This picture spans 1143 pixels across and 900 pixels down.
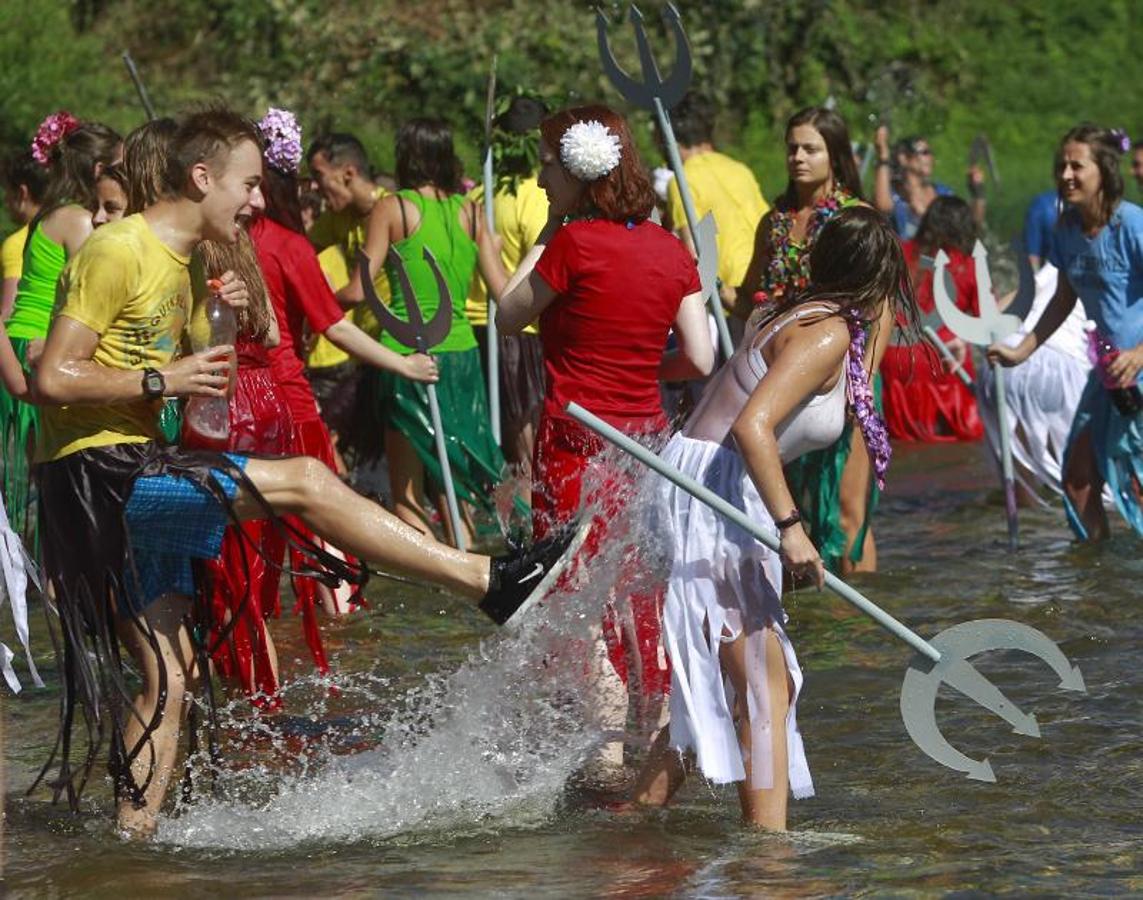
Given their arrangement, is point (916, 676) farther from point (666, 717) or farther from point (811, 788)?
point (666, 717)

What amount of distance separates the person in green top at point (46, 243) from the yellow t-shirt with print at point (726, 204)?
117 inches

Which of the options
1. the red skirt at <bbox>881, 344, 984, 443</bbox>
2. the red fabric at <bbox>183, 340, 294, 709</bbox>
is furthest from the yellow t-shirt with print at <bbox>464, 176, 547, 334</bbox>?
the red skirt at <bbox>881, 344, 984, 443</bbox>

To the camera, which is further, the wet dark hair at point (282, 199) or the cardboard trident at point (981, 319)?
the cardboard trident at point (981, 319)

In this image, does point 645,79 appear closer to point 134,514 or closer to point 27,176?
point 27,176

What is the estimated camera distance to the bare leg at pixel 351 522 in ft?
17.6

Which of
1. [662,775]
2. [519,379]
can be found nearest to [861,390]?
[662,775]

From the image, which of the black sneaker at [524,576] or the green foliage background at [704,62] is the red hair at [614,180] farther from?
the green foliage background at [704,62]

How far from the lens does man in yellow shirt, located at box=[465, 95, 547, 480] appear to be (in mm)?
10119

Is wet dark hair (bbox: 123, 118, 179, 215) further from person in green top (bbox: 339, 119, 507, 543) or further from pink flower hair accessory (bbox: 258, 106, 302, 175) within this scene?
person in green top (bbox: 339, 119, 507, 543)

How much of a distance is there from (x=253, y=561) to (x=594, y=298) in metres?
1.41

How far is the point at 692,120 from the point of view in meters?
10.8

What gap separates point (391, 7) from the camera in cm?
2075

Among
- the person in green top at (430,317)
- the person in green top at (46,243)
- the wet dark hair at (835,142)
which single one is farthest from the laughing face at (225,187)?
the person in green top at (430,317)

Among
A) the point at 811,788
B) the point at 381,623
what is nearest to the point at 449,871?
the point at 811,788
